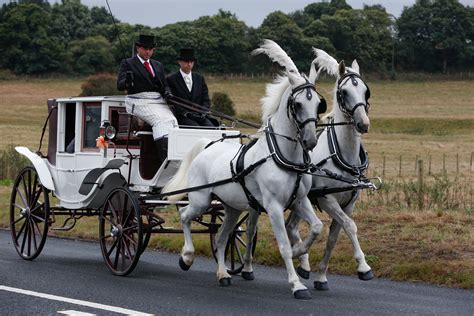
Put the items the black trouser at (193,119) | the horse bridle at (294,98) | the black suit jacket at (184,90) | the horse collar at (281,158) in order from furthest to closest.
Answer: the black suit jacket at (184,90) → the black trouser at (193,119) → the horse collar at (281,158) → the horse bridle at (294,98)

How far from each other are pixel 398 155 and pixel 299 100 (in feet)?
90.7

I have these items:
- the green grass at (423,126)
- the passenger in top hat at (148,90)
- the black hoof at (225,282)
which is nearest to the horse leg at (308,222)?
the black hoof at (225,282)

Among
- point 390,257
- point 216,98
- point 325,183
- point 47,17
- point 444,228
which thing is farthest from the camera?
point 47,17

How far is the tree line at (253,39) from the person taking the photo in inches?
3046

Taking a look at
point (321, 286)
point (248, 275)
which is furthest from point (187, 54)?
point (321, 286)

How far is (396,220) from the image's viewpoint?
13195mm

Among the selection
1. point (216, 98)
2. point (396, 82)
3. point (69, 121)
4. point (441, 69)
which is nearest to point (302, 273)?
point (69, 121)

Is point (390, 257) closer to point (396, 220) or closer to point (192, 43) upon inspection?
point (396, 220)

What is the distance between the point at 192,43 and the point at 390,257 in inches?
2667

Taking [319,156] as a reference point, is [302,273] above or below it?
below

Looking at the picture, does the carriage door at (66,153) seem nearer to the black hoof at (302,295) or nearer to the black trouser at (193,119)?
the black trouser at (193,119)

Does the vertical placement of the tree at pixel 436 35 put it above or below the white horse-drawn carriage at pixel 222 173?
above

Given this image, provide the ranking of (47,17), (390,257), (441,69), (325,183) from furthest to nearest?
(47,17) < (441,69) < (390,257) < (325,183)

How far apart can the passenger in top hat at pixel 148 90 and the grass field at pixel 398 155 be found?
1882 millimetres
